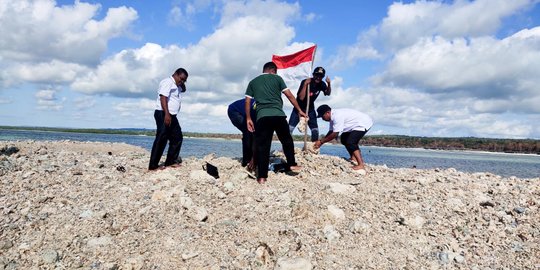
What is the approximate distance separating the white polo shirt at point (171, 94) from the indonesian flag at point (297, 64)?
2621 millimetres

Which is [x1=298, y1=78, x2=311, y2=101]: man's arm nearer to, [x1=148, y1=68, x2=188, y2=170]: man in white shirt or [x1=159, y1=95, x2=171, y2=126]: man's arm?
[x1=148, y1=68, x2=188, y2=170]: man in white shirt

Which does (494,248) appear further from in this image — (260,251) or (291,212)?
(260,251)

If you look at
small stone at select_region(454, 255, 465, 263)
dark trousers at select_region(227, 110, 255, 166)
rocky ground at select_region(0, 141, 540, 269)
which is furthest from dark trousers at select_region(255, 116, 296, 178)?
small stone at select_region(454, 255, 465, 263)

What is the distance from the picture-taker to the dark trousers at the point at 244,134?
26.9ft

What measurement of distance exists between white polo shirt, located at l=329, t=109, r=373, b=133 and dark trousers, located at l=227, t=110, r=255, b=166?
6.32 feet

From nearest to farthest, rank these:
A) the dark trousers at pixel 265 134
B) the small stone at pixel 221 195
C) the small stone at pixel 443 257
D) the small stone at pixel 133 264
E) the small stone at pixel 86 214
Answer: the small stone at pixel 133 264, the small stone at pixel 443 257, the small stone at pixel 86 214, the small stone at pixel 221 195, the dark trousers at pixel 265 134

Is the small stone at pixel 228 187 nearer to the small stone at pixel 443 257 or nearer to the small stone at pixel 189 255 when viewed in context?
the small stone at pixel 189 255

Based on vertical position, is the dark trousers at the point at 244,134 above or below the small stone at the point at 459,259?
above

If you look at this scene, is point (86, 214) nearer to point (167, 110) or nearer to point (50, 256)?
point (50, 256)

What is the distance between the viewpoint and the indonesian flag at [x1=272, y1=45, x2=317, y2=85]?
912cm

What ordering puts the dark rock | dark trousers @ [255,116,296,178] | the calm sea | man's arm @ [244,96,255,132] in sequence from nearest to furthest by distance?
dark trousers @ [255,116,296,178], man's arm @ [244,96,255,132], the dark rock, the calm sea

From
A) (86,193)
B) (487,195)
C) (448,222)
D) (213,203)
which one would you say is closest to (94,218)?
(86,193)

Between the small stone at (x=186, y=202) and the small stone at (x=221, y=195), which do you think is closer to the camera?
the small stone at (x=186, y=202)

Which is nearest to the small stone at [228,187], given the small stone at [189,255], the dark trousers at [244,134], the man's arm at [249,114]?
the man's arm at [249,114]
